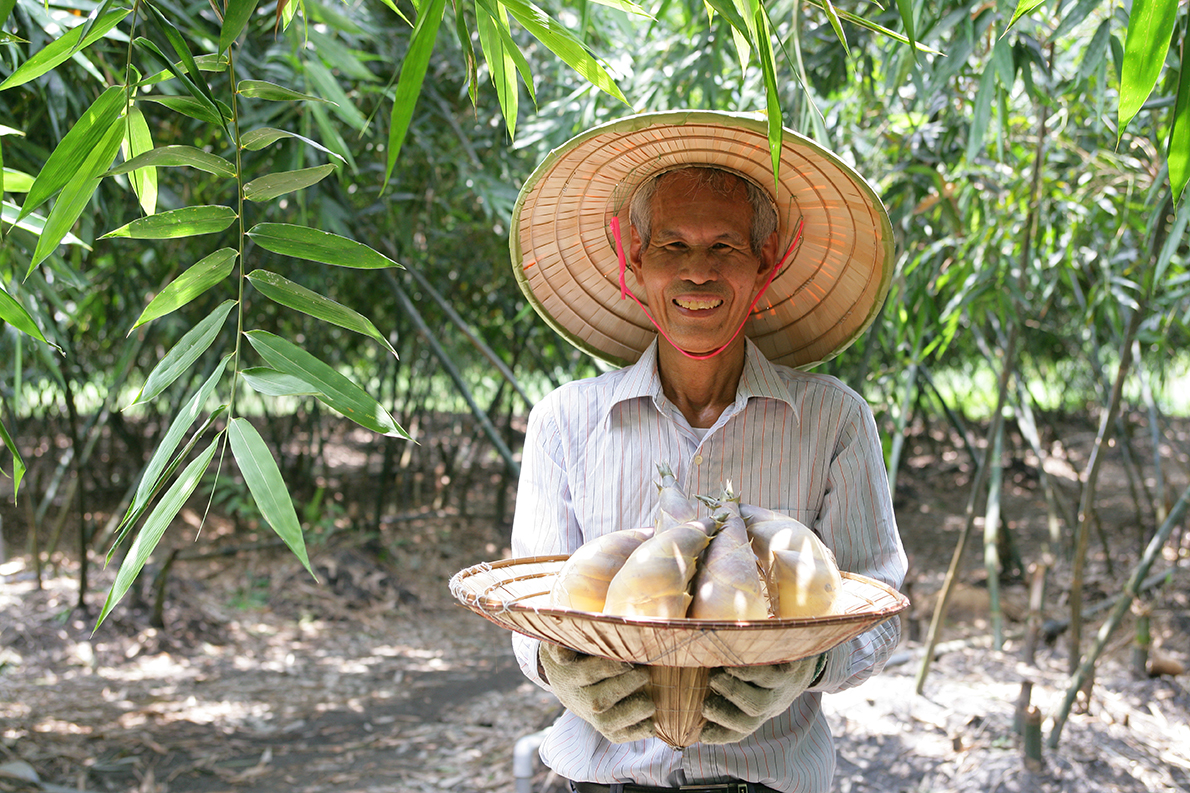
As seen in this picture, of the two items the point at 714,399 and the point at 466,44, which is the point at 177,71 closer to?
the point at 466,44

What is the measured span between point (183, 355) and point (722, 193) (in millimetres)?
702

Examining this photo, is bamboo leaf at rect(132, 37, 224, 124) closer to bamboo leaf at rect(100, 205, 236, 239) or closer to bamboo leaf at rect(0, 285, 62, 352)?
bamboo leaf at rect(100, 205, 236, 239)

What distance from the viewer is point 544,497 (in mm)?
1233

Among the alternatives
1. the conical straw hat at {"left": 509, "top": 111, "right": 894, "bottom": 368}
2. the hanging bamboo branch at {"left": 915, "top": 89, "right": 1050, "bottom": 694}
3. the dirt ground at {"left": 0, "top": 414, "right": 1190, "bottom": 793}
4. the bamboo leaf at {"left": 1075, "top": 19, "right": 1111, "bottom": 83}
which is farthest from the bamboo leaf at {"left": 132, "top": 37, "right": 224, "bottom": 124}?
the dirt ground at {"left": 0, "top": 414, "right": 1190, "bottom": 793}

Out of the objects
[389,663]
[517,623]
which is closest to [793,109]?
[517,623]

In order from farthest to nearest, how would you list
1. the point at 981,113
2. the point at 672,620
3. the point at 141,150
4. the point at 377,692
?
the point at 377,692 → the point at 981,113 → the point at 141,150 → the point at 672,620

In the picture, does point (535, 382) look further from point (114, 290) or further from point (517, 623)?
point (517, 623)

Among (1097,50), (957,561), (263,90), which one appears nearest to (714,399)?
(263,90)

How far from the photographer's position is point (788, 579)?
88cm

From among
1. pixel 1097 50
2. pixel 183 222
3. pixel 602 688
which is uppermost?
pixel 1097 50

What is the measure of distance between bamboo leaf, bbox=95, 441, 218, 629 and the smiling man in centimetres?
45

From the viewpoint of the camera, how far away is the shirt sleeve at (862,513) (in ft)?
3.80

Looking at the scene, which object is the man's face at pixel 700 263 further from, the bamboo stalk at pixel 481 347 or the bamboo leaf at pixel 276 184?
the bamboo stalk at pixel 481 347

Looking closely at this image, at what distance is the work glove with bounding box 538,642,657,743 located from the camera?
870mm
